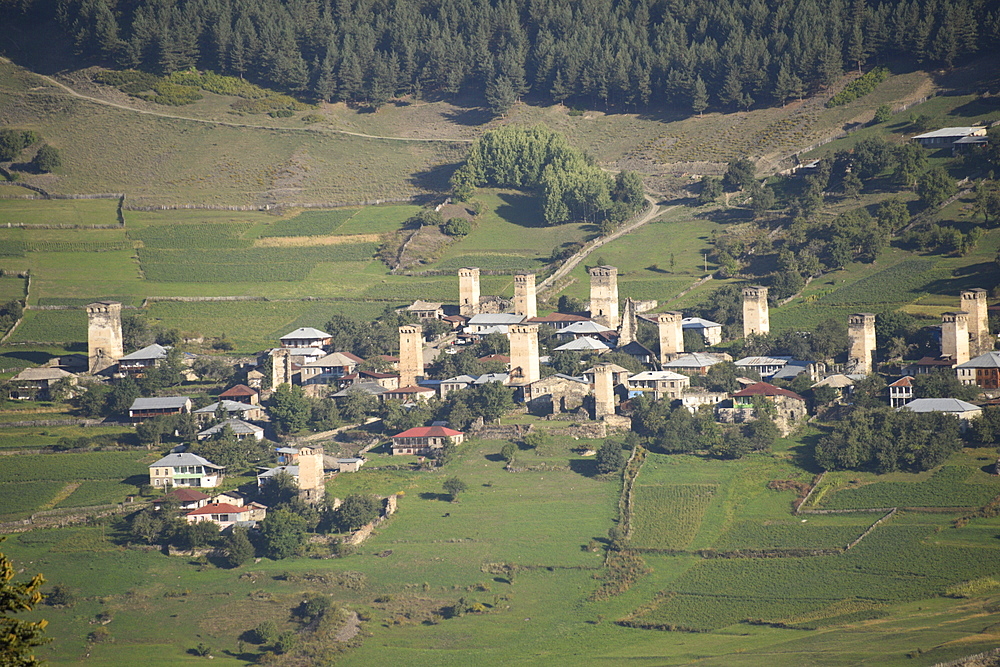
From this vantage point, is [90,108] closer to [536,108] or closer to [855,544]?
[536,108]

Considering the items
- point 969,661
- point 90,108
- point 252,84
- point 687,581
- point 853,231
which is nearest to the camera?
point 969,661

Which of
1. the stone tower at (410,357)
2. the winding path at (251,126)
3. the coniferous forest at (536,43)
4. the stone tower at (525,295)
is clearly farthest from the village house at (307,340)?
the coniferous forest at (536,43)

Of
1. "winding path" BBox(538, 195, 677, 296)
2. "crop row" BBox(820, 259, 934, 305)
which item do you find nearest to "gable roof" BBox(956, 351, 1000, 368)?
"crop row" BBox(820, 259, 934, 305)

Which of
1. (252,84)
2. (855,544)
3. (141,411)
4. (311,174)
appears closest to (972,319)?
(855,544)

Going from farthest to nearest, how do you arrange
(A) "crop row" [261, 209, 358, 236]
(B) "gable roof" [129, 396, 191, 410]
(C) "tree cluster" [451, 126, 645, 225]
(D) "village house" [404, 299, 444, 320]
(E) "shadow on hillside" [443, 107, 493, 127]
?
(E) "shadow on hillside" [443, 107, 493, 127]
(A) "crop row" [261, 209, 358, 236]
(C) "tree cluster" [451, 126, 645, 225]
(D) "village house" [404, 299, 444, 320]
(B) "gable roof" [129, 396, 191, 410]

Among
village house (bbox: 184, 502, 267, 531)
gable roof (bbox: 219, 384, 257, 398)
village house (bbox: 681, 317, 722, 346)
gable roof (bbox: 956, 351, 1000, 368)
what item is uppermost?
village house (bbox: 681, 317, 722, 346)

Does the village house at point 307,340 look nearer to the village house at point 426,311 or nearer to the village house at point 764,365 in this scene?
the village house at point 426,311

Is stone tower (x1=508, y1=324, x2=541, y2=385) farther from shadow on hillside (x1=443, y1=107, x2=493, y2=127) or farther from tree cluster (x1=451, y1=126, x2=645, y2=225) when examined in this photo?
shadow on hillside (x1=443, y1=107, x2=493, y2=127)
